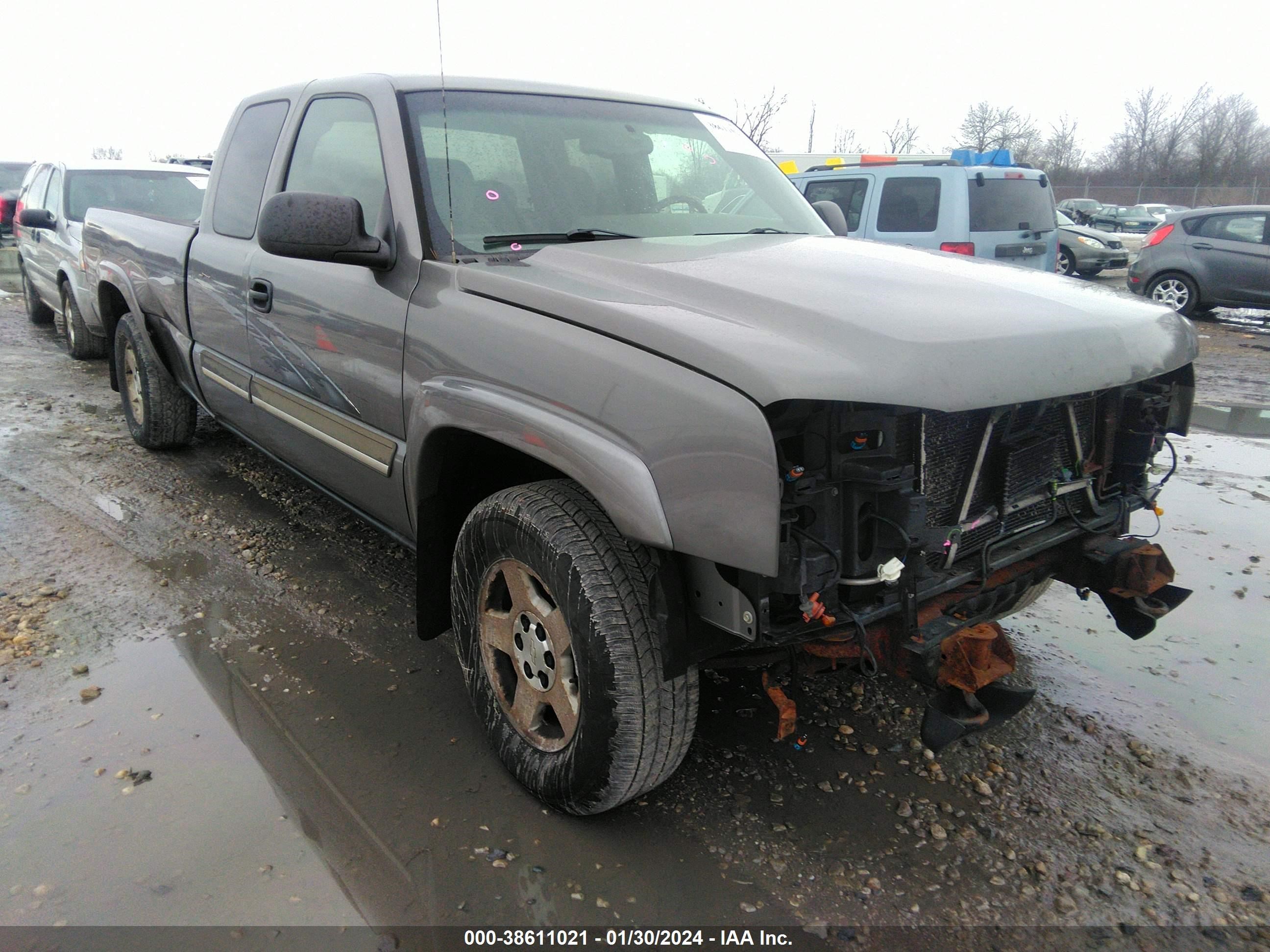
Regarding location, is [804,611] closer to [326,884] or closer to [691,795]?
[691,795]

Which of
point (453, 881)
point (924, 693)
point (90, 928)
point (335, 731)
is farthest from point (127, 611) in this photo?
point (924, 693)

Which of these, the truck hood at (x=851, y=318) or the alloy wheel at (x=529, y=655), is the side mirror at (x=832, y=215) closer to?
the truck hood at (x=851, y=318)

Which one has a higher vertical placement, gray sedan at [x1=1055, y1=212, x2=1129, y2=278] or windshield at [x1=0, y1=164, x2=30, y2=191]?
windshield at [x1=0, y1=164, x2=30, y2=191]

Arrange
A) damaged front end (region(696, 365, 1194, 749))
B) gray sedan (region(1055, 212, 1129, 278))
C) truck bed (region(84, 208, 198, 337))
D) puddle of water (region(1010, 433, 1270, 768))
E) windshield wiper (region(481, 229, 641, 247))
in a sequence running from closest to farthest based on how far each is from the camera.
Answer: damaged front end (region(696, 365, 1194, 749))
windshield wiper (region(481, 229, 641, 247))
puddle of water (region(1010, 433, 1270, 768))
truck bed (region(84, 208, 198, 337))
gray sedan (region(1055, 212, 1129, 278))

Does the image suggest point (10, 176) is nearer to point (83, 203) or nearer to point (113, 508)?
point (83, 203)

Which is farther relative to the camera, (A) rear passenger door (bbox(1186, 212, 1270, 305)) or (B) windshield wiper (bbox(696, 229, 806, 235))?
(A) rear passenger door (bbox(1186, 212, 1270, 305))

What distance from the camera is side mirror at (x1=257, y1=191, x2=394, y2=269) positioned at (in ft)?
8.02

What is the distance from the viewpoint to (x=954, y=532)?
213 cm

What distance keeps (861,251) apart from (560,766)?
1.77 meters

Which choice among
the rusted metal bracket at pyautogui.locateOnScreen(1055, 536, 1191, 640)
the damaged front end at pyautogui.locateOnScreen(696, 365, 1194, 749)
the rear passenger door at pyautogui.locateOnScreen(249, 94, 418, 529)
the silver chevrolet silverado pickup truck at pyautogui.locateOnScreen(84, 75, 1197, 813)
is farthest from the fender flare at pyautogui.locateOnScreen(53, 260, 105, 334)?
the rusted metal bracket at pyautogui.locateOnScreen(1055, 536, 1191, 640)

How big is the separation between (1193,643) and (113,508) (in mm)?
4968

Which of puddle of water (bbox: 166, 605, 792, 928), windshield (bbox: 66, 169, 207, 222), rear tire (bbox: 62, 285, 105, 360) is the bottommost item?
puddle of water (bbox: 166, 605, 792, 928)

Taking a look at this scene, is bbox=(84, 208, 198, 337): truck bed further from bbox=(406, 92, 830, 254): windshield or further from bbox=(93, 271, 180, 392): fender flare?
bbox=(406, 92, 830, 254): windshield

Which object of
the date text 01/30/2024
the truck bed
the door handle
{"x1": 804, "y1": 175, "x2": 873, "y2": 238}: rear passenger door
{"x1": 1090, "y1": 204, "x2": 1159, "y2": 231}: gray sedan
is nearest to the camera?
the date text 01/30/2024
